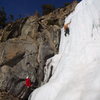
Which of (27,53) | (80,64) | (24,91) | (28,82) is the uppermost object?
(27,53)

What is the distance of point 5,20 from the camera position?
2834cm

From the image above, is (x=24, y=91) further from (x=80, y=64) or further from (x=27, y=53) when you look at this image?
(x=80, y=64)

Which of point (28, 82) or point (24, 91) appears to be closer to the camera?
point (28, 82)

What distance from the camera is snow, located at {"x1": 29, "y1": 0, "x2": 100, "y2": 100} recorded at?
8.24 m

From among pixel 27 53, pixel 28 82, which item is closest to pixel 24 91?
pixel 28 82

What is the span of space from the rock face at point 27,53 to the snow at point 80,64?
4.50 feet

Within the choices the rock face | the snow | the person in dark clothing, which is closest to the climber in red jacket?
the person in dark clothing

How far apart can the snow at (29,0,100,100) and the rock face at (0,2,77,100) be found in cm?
137

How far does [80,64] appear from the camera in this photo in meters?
10.5

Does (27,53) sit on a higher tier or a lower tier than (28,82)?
higher

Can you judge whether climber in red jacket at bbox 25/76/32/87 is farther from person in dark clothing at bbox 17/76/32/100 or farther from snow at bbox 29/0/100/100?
snow at bbox 29/0/100/100

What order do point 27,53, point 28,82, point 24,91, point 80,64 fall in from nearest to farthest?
point 80,64 → point 28,82 → point 24,91 → point 27,53

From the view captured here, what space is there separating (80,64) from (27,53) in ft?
Answer: 23.2

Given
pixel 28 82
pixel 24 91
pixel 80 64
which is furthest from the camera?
pixel 24 91
